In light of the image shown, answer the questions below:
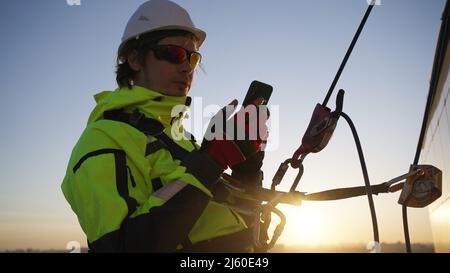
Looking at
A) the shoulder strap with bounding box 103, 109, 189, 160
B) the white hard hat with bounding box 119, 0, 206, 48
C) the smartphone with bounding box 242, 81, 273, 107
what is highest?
the white hard hat with bounding box 119, 0, 206, 48

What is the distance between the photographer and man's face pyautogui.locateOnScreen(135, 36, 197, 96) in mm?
2998

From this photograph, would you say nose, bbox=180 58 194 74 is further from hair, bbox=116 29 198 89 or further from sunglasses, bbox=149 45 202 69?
hair, bbox=116 29 198 89

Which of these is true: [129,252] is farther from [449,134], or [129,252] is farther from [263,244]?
[449,134]

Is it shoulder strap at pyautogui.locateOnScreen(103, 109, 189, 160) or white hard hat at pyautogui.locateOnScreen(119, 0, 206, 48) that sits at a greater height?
white hard hat at pyautogui.locateOnScreen(119, 0, 206, 48)

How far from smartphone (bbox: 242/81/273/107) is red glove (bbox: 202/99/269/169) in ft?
0.23

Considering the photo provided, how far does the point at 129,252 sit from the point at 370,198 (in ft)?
4.66

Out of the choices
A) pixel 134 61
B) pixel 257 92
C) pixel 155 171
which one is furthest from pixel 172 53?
pixel 155 171

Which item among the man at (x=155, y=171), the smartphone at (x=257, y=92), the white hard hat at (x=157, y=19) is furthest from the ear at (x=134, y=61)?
the smartphone at (x=257, y=92)

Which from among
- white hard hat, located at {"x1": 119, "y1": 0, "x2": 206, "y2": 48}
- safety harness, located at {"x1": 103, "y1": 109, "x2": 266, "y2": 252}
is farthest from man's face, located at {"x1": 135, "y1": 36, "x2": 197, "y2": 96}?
safety harness, located at {"x1": 103, "y1": 109, "x2": 266, "y2": 252}

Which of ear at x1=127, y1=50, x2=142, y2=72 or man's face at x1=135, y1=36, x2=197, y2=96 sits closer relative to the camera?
man's face at x1=135, y1=36, x2=197, y2=96

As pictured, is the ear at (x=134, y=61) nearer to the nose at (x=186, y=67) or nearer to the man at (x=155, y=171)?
the man at (x=155, y=171)

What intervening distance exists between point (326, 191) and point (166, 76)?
1440 mm
